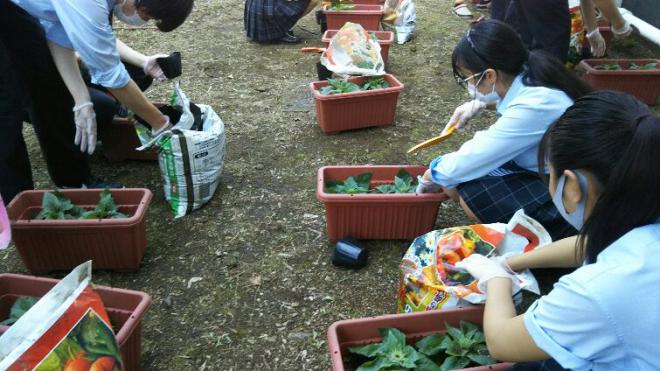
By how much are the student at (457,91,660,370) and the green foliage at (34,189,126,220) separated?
1.55m

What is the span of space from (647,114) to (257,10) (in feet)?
12.9

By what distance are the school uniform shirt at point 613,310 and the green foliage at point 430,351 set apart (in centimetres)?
41

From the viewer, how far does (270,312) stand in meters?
1.94

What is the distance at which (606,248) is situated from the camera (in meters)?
1.01

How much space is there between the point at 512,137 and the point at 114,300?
1.41 m

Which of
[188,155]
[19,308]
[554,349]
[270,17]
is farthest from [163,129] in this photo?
[270,17]

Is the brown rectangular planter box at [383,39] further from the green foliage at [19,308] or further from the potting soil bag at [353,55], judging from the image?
the green foliage at [19,308]

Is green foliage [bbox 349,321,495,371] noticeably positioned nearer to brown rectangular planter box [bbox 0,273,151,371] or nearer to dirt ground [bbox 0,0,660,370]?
dirt ground [bbox 0,0,660,370]

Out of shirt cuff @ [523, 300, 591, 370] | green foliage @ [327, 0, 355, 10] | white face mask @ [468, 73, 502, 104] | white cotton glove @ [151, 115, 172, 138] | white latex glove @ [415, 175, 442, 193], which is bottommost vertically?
white latex glove @ [415, 175, 442, 193]

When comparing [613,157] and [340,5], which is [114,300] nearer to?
[613,157]

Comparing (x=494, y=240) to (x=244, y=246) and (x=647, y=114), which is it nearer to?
(x=647, y=114)

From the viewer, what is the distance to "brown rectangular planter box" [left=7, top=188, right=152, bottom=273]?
1925mm

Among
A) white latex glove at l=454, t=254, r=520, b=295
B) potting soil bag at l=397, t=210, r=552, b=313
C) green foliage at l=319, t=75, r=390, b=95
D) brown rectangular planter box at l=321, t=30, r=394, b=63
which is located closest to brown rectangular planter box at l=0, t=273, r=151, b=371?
potting soil bag at l=397, t=210, r=552, b=313

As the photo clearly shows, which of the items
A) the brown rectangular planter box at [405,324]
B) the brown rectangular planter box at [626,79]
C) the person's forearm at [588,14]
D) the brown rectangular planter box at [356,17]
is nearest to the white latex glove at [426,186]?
the brown rectangular planter box at [405,324]
